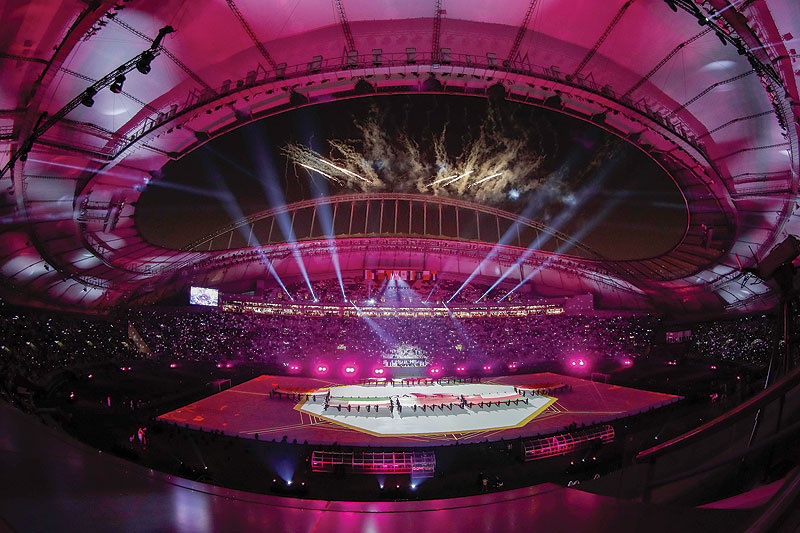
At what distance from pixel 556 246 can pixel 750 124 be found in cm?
1460

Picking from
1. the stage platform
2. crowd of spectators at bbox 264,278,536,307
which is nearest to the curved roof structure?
the stage platform

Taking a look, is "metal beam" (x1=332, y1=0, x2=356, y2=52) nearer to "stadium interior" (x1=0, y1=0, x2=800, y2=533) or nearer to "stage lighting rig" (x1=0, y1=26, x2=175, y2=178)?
"stadium interior" (x1=0, y1=0, x2=800, y2=533)

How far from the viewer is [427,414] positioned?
17.1 meters


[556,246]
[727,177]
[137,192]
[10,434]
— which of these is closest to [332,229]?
[137,192]

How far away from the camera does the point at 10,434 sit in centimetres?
383

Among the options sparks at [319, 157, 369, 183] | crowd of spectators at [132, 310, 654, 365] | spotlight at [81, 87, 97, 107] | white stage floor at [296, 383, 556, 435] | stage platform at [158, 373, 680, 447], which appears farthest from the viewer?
crowd of spectators at [132, 310, 654, 365]

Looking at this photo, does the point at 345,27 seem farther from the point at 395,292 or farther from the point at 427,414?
the point at 395,292

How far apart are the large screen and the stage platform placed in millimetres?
7919

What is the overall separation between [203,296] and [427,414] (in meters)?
20.2

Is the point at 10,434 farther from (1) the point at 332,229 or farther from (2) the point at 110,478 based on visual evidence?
(1) the point at 332,229

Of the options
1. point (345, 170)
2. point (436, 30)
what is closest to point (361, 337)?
point (345, 170)

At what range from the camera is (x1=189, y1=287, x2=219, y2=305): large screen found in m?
28.2

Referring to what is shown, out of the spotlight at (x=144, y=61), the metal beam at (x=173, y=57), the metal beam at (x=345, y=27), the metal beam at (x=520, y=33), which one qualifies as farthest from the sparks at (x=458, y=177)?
the spotlight at (x=144, y=61)

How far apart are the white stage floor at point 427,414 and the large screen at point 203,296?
42.7 ft
